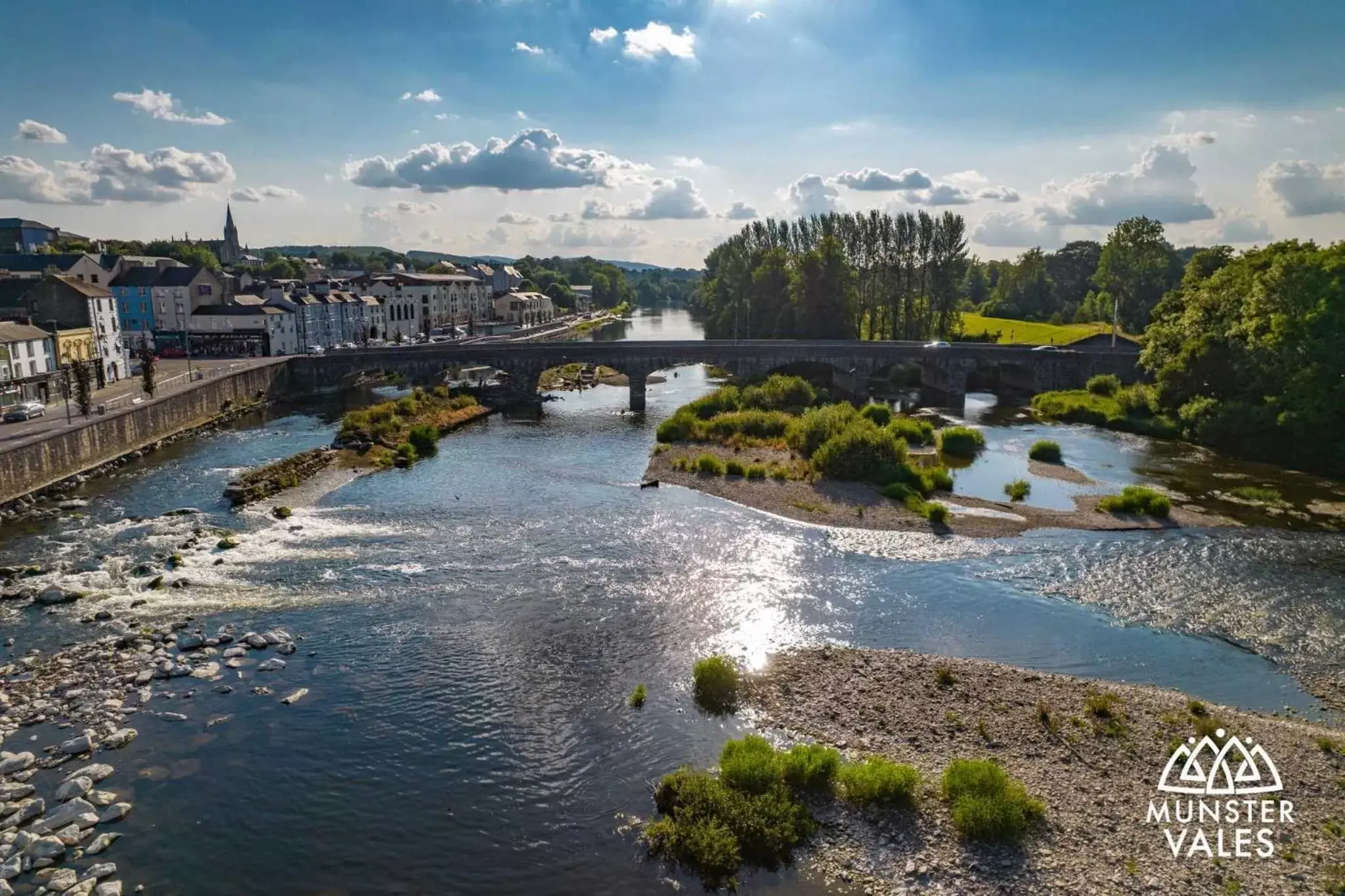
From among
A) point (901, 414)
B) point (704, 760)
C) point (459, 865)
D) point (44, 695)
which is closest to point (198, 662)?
point (44, 695)

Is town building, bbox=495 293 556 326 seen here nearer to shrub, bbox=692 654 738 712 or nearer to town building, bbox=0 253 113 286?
town building, bbox=0 253 113 286

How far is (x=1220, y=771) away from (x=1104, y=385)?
71.8 metres

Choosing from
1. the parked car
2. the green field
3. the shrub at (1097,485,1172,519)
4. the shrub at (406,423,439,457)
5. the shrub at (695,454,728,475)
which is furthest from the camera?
the green field

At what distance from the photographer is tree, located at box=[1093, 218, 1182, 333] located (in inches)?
4892

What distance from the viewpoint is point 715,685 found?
1056 inches

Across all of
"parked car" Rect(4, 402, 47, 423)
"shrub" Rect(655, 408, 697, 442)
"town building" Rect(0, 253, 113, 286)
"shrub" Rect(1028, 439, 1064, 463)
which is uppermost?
"town building" Rect(0, 253, 113, 286)

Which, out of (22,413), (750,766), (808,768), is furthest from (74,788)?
(22,413)

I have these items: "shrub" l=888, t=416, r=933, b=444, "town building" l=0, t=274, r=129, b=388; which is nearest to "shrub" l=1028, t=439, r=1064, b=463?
"shrub" l=888, t=416, r=933, b=444

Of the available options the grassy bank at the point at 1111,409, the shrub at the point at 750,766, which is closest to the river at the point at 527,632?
Result: the shrub at the point at 750,766

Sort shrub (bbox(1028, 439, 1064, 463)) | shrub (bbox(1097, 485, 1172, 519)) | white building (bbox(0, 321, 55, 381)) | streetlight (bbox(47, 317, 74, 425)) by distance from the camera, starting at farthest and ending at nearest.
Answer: streetlight (bbox(47, 317, 74, 425)) → white building (bbox(0, 321, 55, 381)) → shrub (bbox(1028, 439, 1064, 463)) → shrub (bbox(1097, 485, 1172, 519))

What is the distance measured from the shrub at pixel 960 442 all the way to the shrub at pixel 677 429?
19.5m

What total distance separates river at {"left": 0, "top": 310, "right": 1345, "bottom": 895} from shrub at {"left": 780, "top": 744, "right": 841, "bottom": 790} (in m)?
2.86

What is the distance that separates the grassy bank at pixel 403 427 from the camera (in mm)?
60938

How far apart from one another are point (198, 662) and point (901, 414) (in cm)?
6676
